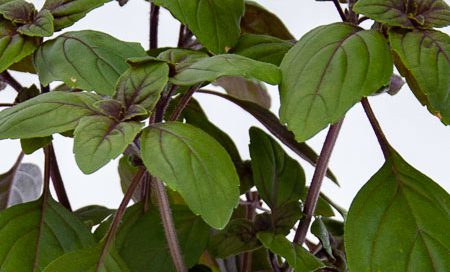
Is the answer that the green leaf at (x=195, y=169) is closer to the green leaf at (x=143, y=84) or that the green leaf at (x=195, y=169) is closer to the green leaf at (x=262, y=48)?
the green leaf at (x=143, y=84)

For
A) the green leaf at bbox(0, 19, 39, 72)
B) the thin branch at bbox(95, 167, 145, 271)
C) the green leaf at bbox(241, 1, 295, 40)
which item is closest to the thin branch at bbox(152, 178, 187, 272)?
the thin branch at bbox(95, 167, 145, 271)

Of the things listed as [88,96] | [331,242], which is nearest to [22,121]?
[88,96]

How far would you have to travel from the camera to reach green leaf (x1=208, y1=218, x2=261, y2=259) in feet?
2.26

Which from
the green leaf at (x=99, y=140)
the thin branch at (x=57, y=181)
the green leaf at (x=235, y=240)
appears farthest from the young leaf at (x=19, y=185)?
the green leaf at (x=99, y=140)

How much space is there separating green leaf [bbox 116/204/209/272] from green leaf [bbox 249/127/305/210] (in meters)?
0.06

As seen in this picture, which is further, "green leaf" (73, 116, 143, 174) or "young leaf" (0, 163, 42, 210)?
"young leaf" (0, 163, 42, 210)

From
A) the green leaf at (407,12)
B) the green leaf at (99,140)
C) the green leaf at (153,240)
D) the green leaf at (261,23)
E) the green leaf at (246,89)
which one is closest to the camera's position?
the green leaf at (99,140)

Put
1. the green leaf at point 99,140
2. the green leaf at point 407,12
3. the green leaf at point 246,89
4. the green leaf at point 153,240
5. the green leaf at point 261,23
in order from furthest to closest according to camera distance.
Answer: the green leaf at point 246,89
the green leaf at point 261,23
the green leaf at point 153,240
the green leaf at point 407,12
the green leaf at point 99,140

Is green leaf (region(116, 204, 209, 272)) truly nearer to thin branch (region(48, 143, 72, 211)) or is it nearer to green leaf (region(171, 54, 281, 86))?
thin branch (region(48, 143, 72, 211))

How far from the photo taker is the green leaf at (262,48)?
64cm

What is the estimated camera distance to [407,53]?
55cm

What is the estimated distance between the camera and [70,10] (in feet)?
2.10

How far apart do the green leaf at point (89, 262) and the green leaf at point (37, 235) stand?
0.04 meters

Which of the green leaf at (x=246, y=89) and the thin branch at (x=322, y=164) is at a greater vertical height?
the thin branch at (x=322, y=164)
